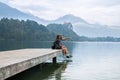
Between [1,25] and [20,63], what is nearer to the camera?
[20,63]

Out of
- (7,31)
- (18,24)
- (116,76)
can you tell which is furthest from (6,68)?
(18,24)

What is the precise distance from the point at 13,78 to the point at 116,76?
18.8 ft

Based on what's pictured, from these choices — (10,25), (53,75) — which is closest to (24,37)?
(10,25)

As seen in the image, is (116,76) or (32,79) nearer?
(32,79)

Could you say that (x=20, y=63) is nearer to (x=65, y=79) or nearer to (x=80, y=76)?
(x=65, y=79)

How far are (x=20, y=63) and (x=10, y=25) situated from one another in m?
173

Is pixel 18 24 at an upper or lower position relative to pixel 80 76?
upper

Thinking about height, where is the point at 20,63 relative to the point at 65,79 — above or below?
above

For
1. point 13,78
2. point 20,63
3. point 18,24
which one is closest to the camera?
point 20,63

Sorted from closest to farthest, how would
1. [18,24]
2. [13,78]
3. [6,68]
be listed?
[6,68]
[13,78]
[18,24]

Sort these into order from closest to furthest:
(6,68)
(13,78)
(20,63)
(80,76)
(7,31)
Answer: (6,68) < (20,63) < (13,78) < (80,76) < (7,31)

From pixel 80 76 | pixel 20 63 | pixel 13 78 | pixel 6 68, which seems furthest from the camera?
pixel 80 76

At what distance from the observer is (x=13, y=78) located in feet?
50.1

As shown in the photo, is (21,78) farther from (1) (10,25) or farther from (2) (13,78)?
(1) (10,25)
